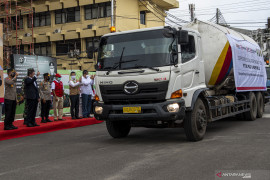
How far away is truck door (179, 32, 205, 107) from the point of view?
25.5ft

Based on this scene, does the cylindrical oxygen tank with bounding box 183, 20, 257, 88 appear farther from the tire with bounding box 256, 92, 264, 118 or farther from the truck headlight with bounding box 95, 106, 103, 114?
the tire with bounding box 256, 92, 264, 118

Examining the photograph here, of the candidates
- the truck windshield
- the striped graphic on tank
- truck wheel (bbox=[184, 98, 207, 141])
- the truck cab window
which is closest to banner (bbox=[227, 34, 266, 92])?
the striped graphic on tank

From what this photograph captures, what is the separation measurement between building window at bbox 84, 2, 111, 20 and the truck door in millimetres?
25946

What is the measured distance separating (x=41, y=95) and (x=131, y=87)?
215 inches

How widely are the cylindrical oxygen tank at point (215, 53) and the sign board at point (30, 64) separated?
7012 millimetres

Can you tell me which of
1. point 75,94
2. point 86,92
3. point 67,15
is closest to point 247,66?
point 86,92

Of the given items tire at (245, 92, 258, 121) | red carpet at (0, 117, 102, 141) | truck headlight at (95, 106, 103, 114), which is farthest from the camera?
tire at (245, 92, 258, 121)

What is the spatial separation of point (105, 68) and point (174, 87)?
1703 mm

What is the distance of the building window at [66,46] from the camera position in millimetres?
35719

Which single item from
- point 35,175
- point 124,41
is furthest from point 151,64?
point 35,175

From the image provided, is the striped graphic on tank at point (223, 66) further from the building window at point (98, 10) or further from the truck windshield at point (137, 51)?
the building window at point (98, 10)

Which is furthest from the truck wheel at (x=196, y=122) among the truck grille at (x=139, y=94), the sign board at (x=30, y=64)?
the sign board at (x=30, y=64)

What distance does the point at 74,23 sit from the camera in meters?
35.6

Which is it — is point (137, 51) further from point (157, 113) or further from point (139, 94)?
point (157, 113)
